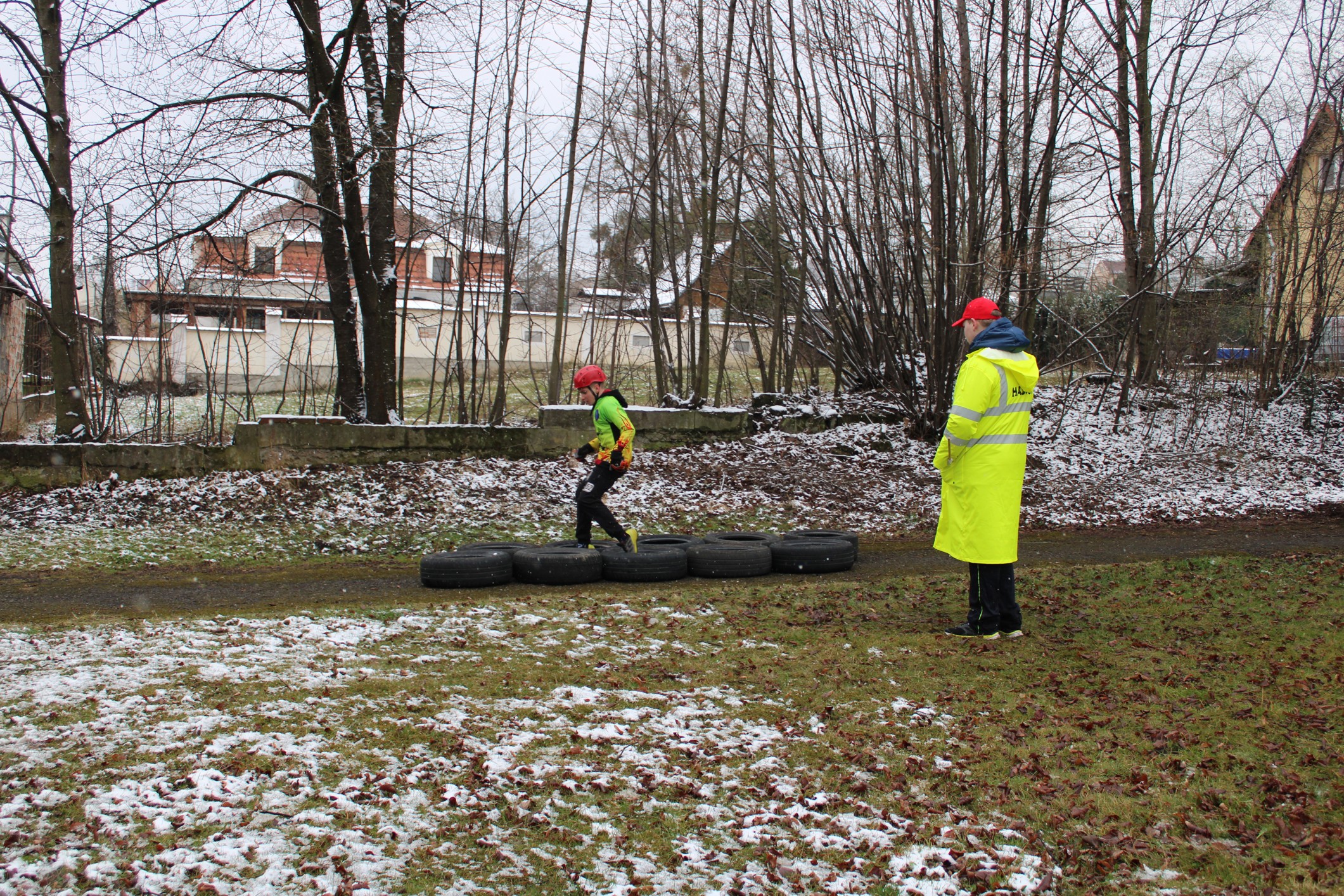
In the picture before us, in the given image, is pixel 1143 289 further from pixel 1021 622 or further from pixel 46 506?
pixel 46 506

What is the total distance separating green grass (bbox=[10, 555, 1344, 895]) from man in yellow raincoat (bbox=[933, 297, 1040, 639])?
315 mm

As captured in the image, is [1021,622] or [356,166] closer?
[1021,622]

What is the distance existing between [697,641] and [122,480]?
8521 millimetres

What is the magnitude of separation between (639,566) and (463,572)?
1530 millimetres

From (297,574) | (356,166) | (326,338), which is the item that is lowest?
(297,574)

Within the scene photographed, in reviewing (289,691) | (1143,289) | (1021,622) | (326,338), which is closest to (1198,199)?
(1143,289)

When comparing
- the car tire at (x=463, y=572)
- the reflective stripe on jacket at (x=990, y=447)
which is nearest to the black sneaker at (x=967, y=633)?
the reflective stripe on jacket at (x=990, y=447)

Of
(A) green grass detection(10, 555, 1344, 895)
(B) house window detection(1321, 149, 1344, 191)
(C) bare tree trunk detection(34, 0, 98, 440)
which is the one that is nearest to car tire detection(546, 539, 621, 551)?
(A) green grass detection(10, 555, 1344, 895)

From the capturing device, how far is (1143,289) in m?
13.8

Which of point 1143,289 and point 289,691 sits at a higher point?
point 1143,289

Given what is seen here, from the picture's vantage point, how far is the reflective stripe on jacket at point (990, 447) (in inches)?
228

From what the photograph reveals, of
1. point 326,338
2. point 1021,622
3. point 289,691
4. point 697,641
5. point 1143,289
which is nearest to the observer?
point 289,691

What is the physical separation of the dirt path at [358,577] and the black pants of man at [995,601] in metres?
2.20

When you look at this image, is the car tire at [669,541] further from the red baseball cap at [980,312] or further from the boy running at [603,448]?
the red baseball cap at [980,312]
